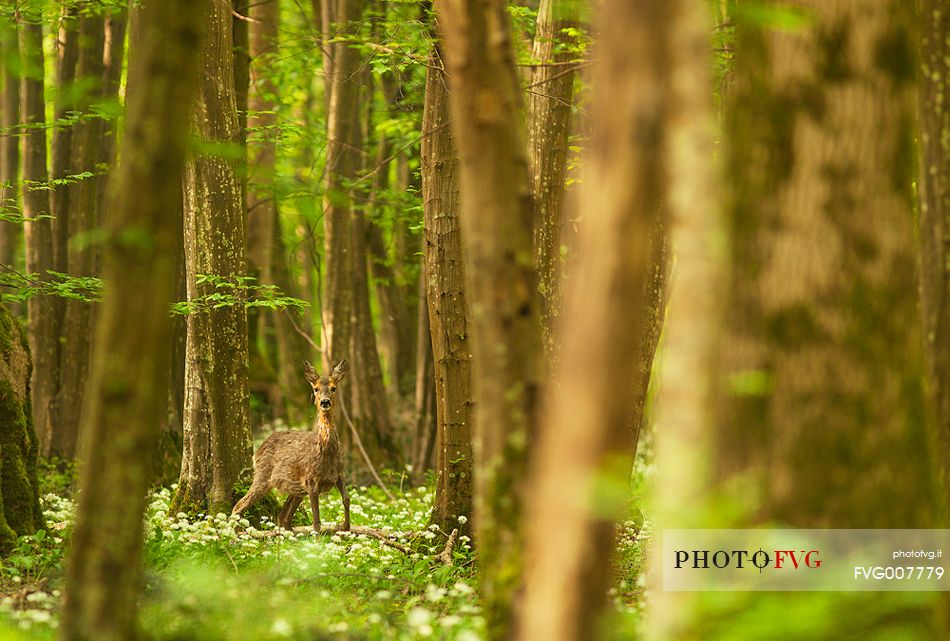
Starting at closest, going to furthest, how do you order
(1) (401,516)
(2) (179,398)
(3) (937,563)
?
1. (3) (937,563)
2. (1) (401,516)
3. (2) (179,398)

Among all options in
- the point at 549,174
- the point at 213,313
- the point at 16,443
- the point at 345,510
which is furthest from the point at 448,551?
the point at 549,174

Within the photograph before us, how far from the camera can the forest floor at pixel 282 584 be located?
5.48 metres

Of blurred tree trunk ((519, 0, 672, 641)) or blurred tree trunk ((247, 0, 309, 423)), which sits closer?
blurred tree trunk ((519, 0, 672, 641))

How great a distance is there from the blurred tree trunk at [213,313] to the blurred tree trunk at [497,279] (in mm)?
6932

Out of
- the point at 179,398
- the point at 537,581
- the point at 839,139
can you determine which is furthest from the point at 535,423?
the point at 179,398

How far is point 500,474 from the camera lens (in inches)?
186

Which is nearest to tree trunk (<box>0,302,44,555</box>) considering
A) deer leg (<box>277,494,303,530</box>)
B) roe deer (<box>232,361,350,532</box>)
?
roe deer (<box>232,361,350,532</box>)

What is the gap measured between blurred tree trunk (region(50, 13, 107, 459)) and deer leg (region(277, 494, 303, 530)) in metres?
7.94

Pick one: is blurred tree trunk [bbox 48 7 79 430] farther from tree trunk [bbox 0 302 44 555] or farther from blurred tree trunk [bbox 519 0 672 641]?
blurred tree trunk [bbox 519 0 672 641]

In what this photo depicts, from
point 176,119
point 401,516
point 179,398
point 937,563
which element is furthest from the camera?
point 179,398

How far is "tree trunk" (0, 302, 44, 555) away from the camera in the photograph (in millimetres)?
8906

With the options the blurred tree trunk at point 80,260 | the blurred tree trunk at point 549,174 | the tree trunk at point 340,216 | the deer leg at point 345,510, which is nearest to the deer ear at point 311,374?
the deer leg at point 345,510

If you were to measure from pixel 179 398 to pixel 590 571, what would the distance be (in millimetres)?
13729

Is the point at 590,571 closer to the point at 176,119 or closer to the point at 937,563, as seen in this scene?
the point at 937,563
